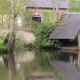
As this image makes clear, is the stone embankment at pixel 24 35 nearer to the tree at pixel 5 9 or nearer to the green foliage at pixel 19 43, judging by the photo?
the green foliage at pixel 19 43

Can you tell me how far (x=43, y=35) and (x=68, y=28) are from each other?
261 cm

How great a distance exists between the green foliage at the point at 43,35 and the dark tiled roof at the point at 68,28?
0.50 m

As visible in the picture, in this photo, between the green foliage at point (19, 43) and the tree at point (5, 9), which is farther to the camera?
the tree at point (5, 9)

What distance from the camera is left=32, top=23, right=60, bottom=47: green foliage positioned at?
3325 centimetres

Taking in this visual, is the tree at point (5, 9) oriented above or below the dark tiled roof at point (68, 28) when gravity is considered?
above

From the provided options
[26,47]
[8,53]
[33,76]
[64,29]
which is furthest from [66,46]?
[33,76]

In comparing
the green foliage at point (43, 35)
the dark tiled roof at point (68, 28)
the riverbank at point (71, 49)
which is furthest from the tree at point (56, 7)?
the riverbank at point (71, 49)

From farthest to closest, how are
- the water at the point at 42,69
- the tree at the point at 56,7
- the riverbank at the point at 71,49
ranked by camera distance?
the tree at the point at 56,7 → the riverbank at the point at 71,49 → the water at the point at 42,69

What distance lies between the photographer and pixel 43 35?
33875 mm

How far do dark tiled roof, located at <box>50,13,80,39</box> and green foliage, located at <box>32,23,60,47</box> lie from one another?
1.64 ft

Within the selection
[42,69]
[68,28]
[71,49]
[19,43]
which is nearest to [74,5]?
[68,28]

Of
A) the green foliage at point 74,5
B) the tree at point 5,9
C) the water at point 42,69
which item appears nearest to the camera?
the water at point 42,69

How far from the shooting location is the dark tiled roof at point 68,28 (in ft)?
106

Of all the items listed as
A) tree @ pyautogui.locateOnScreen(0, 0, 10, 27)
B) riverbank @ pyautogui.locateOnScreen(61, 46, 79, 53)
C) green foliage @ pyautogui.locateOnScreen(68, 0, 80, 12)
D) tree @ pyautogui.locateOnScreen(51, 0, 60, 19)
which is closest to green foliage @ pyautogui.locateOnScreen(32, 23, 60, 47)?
riverbank @ pyautogui.locateOnScreen(61, 46, 79, 53)
